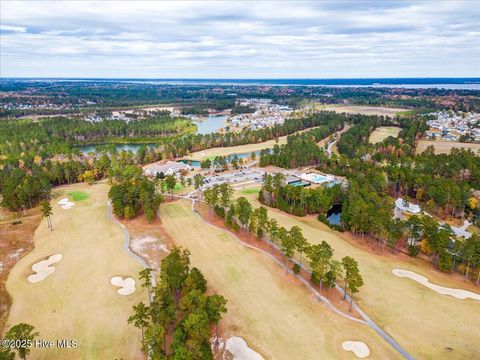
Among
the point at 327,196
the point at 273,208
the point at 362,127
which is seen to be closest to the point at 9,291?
the point at 273,208

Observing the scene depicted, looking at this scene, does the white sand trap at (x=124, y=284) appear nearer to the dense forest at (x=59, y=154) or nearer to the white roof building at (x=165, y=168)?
the dense forest at (x=59, y=154)

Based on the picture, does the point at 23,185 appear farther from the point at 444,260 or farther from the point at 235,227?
the point at 444,260

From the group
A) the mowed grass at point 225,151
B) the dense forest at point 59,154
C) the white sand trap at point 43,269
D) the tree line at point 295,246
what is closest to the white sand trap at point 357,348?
the tree line at point 295,246

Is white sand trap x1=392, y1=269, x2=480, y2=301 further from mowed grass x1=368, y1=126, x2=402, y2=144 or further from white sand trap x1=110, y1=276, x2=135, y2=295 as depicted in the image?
mowed grass x1=368, y1=126, x2=402, y2=144

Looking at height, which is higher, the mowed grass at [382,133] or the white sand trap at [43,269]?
the mowed grass at [382,133]

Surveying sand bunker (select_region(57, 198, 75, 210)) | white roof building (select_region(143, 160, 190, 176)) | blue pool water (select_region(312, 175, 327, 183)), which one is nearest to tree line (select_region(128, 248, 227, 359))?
sand bunker (select_region(57, 198, 75, 210))

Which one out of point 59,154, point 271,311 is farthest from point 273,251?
point 59,154
